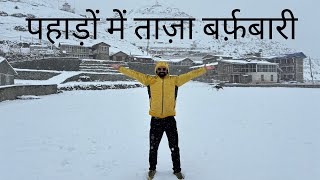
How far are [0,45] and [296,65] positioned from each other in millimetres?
62327

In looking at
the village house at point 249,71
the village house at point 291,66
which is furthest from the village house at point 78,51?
the village house at point 291,66

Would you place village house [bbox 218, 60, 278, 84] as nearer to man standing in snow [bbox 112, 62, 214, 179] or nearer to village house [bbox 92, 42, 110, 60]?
village house [bbox 92, 42, 110, 60]

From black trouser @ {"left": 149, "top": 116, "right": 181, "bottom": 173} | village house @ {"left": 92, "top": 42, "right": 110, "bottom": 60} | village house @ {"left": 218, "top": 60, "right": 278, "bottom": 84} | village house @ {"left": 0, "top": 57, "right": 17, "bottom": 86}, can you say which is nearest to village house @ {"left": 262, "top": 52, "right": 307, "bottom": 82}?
village house @ {"left": 218, "top": 60, "right": 278, "bottom": 84}

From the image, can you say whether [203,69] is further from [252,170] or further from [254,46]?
[254,46]

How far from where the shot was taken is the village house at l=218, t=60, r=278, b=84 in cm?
5772

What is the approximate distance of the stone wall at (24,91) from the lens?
67.2 feet

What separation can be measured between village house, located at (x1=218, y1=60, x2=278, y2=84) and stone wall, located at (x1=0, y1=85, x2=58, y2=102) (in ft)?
119

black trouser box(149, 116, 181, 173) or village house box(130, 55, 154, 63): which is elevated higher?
village house box(130, 55, 154, 63)

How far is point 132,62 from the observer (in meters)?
64.8

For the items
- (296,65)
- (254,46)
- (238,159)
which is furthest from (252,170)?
(254,46)

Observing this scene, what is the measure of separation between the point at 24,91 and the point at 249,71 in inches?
1692

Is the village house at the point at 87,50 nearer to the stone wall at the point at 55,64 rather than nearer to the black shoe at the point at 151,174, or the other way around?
the stone wall at the point at 55,64

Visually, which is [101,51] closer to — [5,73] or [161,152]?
[5,73]

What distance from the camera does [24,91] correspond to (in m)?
24.3
